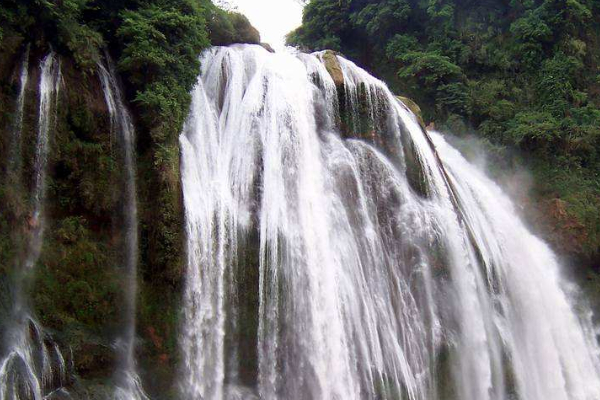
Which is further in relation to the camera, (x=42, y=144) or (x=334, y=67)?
(x=334, y=67)

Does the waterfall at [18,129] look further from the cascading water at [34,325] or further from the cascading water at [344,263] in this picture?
the cascading water at [344,263]

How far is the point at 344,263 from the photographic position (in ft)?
33.4

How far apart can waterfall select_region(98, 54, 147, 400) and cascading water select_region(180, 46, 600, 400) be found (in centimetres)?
77

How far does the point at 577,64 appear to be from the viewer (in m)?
18.8

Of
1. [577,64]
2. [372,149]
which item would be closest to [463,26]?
[577,64]

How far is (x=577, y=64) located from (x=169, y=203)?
15590 mm

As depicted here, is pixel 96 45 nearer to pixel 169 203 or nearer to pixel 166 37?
pixel 166 37

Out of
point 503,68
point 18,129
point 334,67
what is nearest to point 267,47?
point 334,67

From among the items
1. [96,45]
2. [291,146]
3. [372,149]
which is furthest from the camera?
[372,149]

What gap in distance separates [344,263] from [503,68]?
12551mm

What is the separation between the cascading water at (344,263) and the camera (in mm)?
9016

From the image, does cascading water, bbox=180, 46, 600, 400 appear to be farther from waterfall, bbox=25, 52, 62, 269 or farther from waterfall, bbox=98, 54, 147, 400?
waterfall, bbox=25, 52, 62, 269

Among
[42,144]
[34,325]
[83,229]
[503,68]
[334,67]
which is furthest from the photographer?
[503,68]

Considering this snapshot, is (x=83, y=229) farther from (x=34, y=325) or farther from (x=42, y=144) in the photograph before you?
(x=34, y=325)
